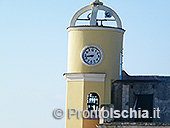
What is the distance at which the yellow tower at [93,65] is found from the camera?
230ft

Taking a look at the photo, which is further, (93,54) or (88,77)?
(93,54)

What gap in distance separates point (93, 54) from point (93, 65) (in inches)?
36.0

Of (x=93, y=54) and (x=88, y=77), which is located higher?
(x=93, y=54)

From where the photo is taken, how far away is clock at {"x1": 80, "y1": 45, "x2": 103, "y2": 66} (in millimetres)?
70000

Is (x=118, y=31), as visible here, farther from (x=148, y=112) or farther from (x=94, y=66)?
(x=148, y=112)

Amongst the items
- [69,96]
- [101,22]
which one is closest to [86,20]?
[101,22]

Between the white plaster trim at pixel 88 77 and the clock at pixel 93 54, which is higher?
the clock at pixel 93 54

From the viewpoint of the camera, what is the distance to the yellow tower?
70062 millimetres

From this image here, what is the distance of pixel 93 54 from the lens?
70500 mm

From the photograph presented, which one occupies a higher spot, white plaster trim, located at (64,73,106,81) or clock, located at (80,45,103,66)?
clock, located at (80,45,103,66)

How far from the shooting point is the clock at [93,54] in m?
70.0

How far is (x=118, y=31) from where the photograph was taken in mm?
70812

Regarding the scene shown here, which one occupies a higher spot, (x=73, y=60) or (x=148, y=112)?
(x=73, y=60)

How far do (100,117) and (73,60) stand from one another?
7.97 metres
